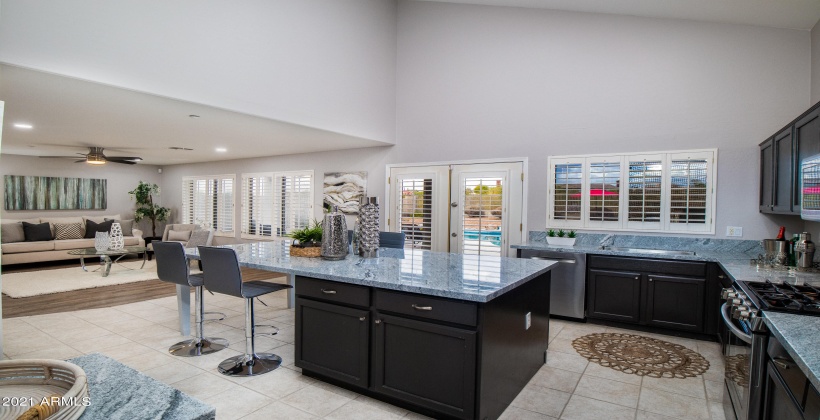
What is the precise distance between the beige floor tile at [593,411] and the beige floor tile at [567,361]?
1.74ft

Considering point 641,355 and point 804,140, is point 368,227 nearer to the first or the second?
point 641,355

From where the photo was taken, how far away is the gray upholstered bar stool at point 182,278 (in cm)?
337

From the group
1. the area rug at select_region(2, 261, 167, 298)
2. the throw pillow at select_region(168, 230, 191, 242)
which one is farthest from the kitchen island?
the throw pillow at select_region(168, 230, 191, 242)

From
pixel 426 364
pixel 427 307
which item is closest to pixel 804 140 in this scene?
pixel 427 307

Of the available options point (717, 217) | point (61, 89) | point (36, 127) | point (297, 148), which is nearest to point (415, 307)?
point (61, 89)

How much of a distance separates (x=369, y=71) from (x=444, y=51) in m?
1.12

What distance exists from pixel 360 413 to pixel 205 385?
1218mm

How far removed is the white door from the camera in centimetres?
543

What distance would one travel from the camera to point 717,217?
14.3ft

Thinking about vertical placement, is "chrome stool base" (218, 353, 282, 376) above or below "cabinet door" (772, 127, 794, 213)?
below

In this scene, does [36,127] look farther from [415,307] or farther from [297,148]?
[415,307]

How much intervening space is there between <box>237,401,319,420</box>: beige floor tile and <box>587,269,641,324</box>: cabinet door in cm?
322

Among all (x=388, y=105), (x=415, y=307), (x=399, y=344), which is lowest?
(x=399, y=344)

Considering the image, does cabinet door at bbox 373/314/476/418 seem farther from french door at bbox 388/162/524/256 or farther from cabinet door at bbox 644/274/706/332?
french door at bbox 388/162/524/256
